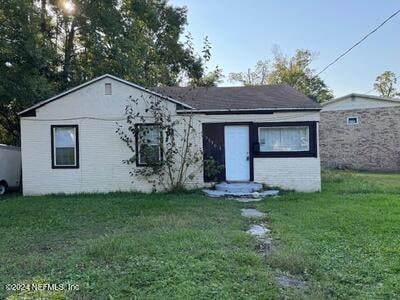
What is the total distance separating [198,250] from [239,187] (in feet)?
23.1

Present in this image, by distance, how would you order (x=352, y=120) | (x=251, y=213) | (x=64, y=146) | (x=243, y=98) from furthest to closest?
(x=352, y=120) → (x=243, y=98) → (x=64, y=146) → (x=251, y=213)

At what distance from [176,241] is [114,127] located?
8015mm

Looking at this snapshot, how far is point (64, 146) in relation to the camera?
13.9 metres

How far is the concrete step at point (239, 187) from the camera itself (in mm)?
12766

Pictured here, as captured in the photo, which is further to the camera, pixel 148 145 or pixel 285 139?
pixel 285 139

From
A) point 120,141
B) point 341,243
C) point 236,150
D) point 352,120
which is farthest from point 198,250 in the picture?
point 352,120

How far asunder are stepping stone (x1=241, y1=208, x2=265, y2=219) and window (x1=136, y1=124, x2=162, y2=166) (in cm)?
431

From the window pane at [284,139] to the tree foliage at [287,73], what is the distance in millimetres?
26958

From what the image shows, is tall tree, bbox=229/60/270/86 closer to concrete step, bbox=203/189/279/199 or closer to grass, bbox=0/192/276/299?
concrete step, bbox=203/189/279/199

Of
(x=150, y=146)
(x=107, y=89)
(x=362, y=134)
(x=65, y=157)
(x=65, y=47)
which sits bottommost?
(x=65, y=157)

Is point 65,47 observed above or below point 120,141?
above

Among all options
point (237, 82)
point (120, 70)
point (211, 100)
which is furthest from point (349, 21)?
point (237, 82)

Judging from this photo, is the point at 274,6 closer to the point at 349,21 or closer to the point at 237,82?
the point at 349,21

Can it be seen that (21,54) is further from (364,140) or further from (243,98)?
(364,140)
